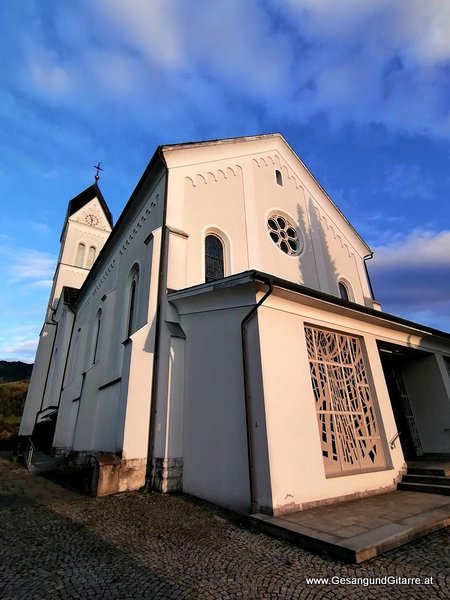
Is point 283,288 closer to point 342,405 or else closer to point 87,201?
point 342,405

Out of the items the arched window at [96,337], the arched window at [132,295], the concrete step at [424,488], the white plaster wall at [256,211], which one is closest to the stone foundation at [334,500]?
the concrete step at [424,488]

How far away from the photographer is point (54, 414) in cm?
1606

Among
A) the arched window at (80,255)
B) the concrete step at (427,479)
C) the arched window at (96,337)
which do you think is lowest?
the concrete step at (427,479)

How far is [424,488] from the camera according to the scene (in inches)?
239

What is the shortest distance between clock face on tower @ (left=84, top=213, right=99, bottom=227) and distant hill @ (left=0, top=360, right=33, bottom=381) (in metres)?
48.4

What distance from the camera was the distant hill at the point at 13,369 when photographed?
209 ft

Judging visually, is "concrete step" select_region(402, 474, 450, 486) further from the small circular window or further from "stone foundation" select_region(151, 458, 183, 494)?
the small circular window

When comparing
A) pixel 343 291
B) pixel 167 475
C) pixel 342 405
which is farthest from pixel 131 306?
pixel 343 291

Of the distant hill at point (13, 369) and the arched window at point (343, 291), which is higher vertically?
the distant hill at point (13, 369)

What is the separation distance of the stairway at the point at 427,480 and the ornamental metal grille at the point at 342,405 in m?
0.54

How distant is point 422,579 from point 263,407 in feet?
8.81

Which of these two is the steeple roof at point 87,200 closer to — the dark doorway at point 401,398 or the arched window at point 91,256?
the arched window at point 91,256


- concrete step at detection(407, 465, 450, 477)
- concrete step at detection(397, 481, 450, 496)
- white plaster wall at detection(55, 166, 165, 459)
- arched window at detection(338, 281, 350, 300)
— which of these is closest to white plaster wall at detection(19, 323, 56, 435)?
white plaster wall at detection(55, 166, 165, 459)

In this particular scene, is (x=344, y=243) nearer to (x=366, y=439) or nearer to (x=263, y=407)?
(x=366, y=439)
